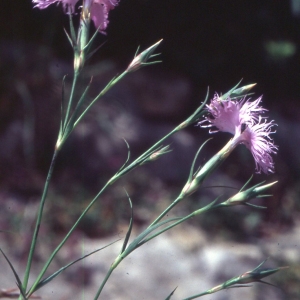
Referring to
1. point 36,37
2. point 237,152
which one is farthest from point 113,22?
point 237,152

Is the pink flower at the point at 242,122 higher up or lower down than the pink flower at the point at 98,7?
lower down

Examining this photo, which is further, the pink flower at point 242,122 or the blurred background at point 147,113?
the blurred background at point 147,113

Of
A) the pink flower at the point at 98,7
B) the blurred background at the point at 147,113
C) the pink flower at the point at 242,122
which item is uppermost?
the pink flower at the point at 98,7

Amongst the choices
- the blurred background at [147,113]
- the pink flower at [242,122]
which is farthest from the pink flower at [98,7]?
the blurred background at [147,113]

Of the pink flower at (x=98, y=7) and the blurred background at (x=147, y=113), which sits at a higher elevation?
the pink flower at (x=98, y=7)

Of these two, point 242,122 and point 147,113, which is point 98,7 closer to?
point 242,122

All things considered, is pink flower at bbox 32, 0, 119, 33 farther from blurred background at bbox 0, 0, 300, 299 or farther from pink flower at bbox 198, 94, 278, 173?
blurred background at bbox 0, 0, 300, 299

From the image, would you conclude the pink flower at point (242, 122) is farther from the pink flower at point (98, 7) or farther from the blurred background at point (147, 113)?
the blurred background at point (147, 113)

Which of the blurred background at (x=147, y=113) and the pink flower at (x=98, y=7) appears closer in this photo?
the pink flower at (x=98, y=7)
